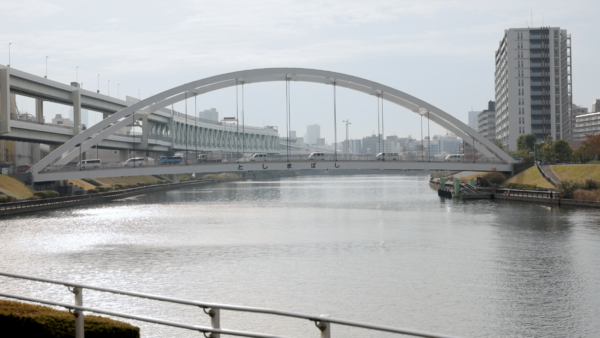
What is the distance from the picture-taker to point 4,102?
63.0 meters

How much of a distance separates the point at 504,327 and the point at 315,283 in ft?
28.5

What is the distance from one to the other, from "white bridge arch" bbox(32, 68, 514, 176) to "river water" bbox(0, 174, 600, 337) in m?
16.1

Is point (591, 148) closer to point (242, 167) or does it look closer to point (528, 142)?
point (528, 142)

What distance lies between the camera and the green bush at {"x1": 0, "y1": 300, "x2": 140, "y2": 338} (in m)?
7.61

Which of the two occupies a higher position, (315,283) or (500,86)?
(500,86)

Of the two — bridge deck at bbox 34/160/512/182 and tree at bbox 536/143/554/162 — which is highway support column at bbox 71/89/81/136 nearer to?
bridge deck at bbox 34/160/512/182

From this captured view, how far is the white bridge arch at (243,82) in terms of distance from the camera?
67.2 meters

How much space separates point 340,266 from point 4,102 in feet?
161

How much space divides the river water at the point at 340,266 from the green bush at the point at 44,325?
10.6 m

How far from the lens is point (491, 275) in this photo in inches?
1039

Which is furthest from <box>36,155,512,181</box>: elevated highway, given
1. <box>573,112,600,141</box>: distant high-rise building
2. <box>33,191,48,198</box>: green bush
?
<box>573,112,600,141</box>: distant high-rise building

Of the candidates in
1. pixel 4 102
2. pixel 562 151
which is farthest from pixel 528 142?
pixel 4 102

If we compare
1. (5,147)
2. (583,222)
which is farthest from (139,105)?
(583,222)

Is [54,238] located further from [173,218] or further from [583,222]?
[583,222]
